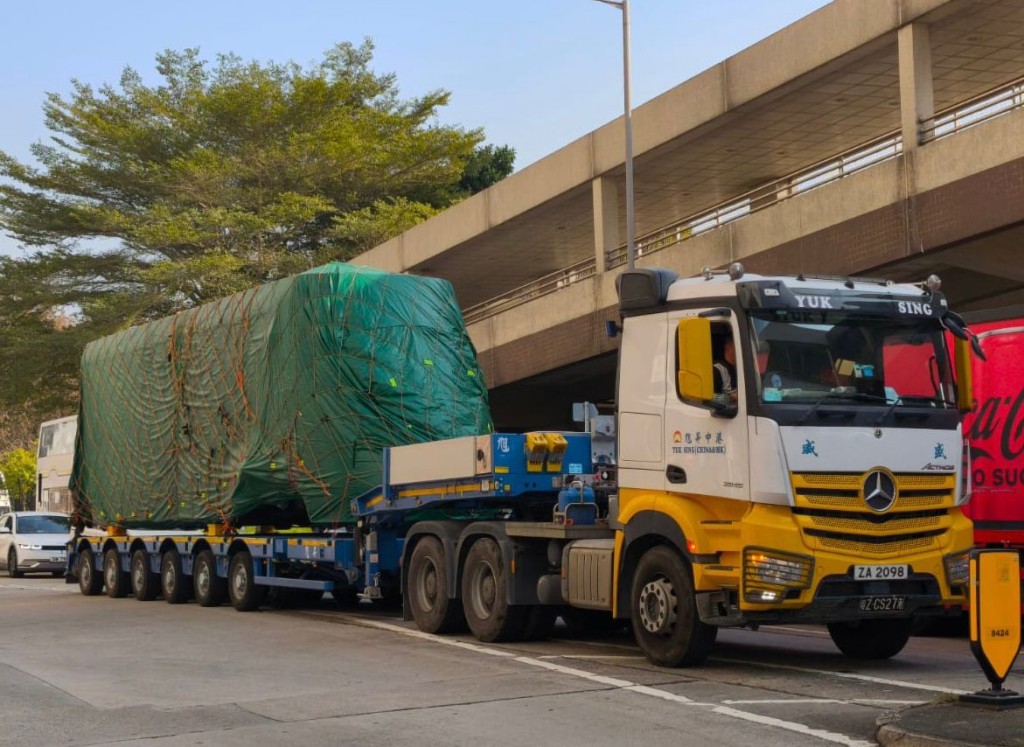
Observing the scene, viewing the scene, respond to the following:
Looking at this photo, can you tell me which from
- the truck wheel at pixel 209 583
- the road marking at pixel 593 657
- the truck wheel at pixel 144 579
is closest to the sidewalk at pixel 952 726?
the road marking at pixel 593 657

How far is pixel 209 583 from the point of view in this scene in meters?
21.8

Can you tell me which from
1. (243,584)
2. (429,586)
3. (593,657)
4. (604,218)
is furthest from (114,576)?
(593,657)

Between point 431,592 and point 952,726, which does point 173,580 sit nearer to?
point 431,592

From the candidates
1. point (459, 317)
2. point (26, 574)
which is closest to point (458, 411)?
point (459, 317)

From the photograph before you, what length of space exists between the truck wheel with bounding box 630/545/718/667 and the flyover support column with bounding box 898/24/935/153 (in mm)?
13345

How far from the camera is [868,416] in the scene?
11469 millimetres

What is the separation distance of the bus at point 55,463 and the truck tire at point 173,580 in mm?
18677

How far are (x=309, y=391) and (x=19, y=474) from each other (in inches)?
2062

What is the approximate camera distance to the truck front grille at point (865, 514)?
11.3m

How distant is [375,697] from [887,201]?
49.3 ft

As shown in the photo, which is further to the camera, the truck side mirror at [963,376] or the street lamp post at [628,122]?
the street lamp post at [628,122]

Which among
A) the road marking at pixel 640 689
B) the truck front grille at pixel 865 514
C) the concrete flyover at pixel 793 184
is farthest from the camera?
the concrete flyover at pixel 793 184

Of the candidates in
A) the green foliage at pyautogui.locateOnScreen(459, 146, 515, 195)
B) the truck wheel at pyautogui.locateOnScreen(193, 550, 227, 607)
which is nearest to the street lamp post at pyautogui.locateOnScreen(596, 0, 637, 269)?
the truck wheel at pyautogui.locateOnScreen(193, 550, 227, 607)

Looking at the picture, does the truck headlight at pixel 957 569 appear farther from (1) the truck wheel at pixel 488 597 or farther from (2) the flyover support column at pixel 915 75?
(2) the flyover support column at pixel 915 75
